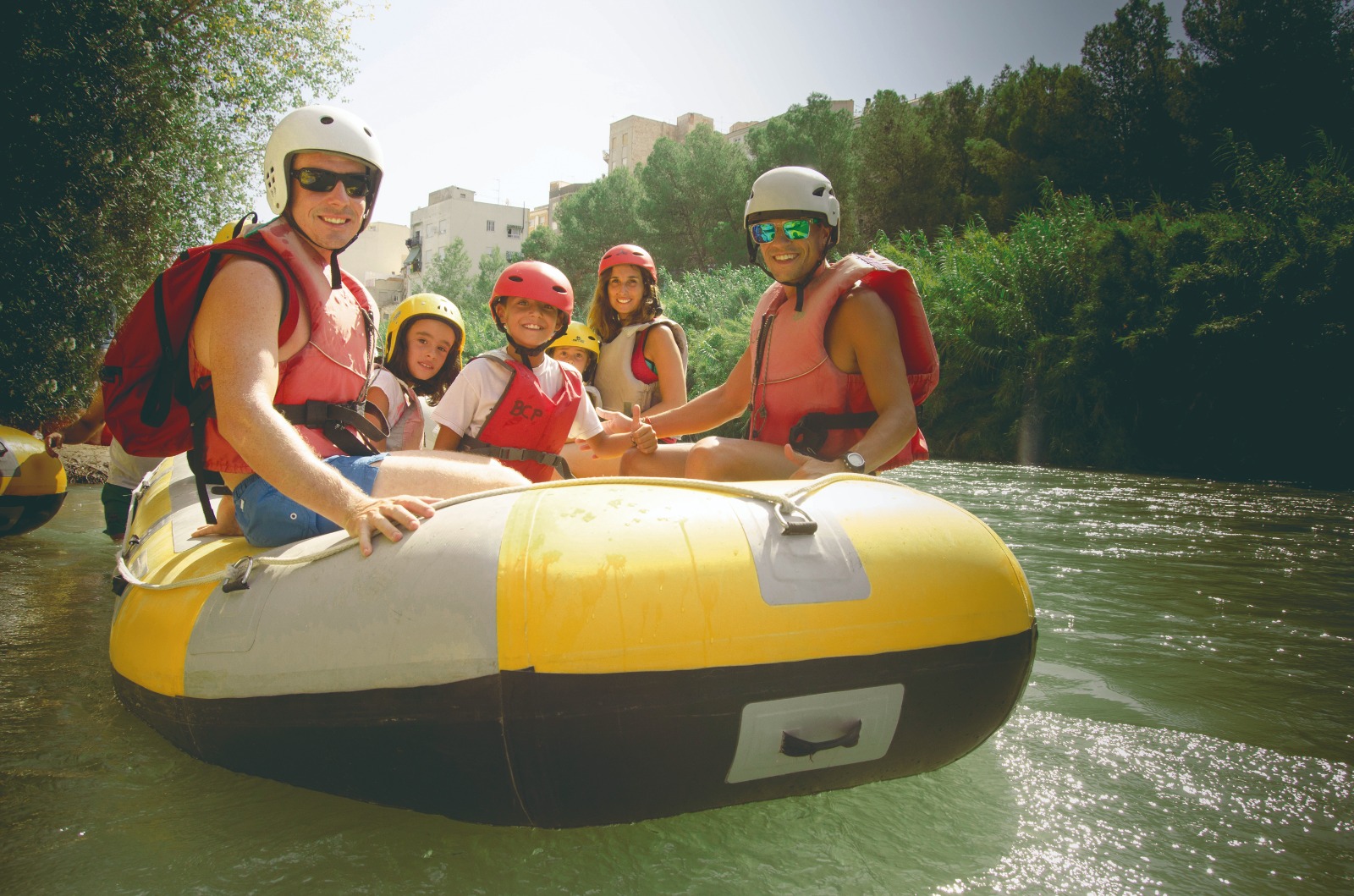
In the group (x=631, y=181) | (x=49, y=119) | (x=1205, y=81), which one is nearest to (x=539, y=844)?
(x=49, y=119)

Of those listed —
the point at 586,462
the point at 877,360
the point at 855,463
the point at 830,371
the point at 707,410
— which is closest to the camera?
the point at 855,463

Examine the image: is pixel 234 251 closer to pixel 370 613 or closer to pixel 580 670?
pixel 370 613

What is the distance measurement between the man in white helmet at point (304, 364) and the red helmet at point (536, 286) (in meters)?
0.78

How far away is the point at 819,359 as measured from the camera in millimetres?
3373

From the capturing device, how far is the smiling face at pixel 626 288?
17.1 feet

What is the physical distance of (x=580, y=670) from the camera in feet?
6.29

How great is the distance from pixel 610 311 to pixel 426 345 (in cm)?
123

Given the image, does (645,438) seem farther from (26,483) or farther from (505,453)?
(26,483)

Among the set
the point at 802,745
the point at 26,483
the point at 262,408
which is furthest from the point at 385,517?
the point at 26,483

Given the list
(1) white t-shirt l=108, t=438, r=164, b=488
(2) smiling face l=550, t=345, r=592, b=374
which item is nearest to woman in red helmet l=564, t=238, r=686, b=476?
(2) smiling face l=550, t=345, r=592, b=374

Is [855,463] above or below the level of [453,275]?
below

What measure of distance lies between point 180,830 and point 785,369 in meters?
2.55

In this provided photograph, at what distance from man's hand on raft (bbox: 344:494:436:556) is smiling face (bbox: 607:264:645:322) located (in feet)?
10.4

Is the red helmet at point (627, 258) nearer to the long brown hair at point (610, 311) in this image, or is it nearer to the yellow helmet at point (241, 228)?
the long brown hair at point (610, 311)
